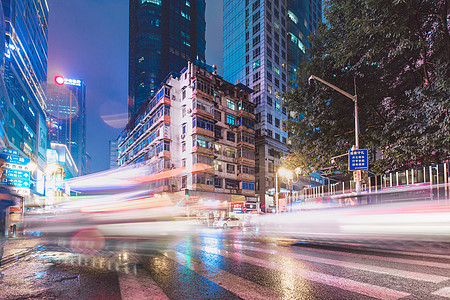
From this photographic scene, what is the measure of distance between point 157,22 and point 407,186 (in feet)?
356

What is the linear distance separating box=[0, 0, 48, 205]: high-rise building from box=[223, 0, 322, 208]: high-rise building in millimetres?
39419

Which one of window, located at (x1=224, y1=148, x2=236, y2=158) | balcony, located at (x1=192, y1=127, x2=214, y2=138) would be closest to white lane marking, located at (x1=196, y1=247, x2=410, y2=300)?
balcony, located at (x1=192, y1=127, x2=214, y2=138)

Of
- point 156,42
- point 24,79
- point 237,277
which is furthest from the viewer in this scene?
point 156,42

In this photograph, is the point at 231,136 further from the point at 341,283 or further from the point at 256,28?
the point at 341,283

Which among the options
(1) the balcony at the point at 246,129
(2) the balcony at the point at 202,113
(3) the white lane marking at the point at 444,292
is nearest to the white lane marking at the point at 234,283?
(3) the white lane marking at the point at 444,292

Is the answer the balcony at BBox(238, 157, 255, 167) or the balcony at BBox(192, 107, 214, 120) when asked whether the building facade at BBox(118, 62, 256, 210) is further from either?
the balcony at BBox(238, 157, 255, 167)

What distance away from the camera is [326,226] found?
539 inches

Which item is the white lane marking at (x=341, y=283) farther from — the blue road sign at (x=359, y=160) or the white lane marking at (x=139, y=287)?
the blue road sign at (x=359, y=160)

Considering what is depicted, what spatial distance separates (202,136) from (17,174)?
84.2ft

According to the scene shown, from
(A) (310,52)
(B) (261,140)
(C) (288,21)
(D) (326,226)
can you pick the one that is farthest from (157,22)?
(D) (326,226)

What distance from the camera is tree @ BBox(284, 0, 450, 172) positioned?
10.1 meters

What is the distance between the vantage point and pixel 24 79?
59.1 meters

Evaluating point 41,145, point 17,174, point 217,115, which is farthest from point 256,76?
point 41,145

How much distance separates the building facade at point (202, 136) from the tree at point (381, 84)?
2755 centimetres
